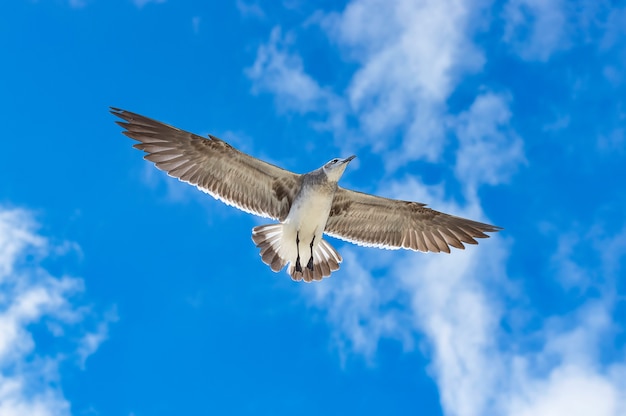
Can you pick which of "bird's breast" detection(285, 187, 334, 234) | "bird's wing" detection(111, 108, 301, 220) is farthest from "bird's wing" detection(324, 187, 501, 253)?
"bird's wing" detection(111, 108, 301, 220)

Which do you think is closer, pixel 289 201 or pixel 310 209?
pixel 310 209

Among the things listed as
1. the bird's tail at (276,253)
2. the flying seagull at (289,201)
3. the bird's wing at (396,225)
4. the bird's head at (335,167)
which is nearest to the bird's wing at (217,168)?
the flying seagull at (289,201)

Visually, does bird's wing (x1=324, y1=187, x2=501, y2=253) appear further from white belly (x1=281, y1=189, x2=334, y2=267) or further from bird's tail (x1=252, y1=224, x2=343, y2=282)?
bird's tail (x1=252, y1=224, x2=343, y2=282)

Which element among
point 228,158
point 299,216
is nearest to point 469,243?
point 299,216

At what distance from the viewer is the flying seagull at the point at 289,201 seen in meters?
13.0

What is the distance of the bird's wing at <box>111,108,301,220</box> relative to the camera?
12.9m

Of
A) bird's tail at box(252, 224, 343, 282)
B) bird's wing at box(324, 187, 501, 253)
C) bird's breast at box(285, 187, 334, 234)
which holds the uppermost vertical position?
bird's wing at box(324, 187, 501, 253)

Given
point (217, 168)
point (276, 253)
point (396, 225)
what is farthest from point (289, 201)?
point (396, 225)

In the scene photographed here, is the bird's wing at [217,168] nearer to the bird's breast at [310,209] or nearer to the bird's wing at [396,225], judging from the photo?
the bird's breast at [310,209]

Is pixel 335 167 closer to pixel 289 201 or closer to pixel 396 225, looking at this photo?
pixel 289 201

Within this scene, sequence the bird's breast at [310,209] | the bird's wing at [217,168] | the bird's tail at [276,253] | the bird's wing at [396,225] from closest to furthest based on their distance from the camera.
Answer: the bird's wing at [217,168] < the bird's breast at [310,209] < the bird's tail at [276,253] < the bird's wing at [396,225]

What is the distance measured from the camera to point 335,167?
1294cm

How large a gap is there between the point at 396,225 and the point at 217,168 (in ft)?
11.4

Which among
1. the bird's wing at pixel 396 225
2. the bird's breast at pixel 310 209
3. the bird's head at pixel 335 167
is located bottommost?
the bird's breast at pixel 310 209
